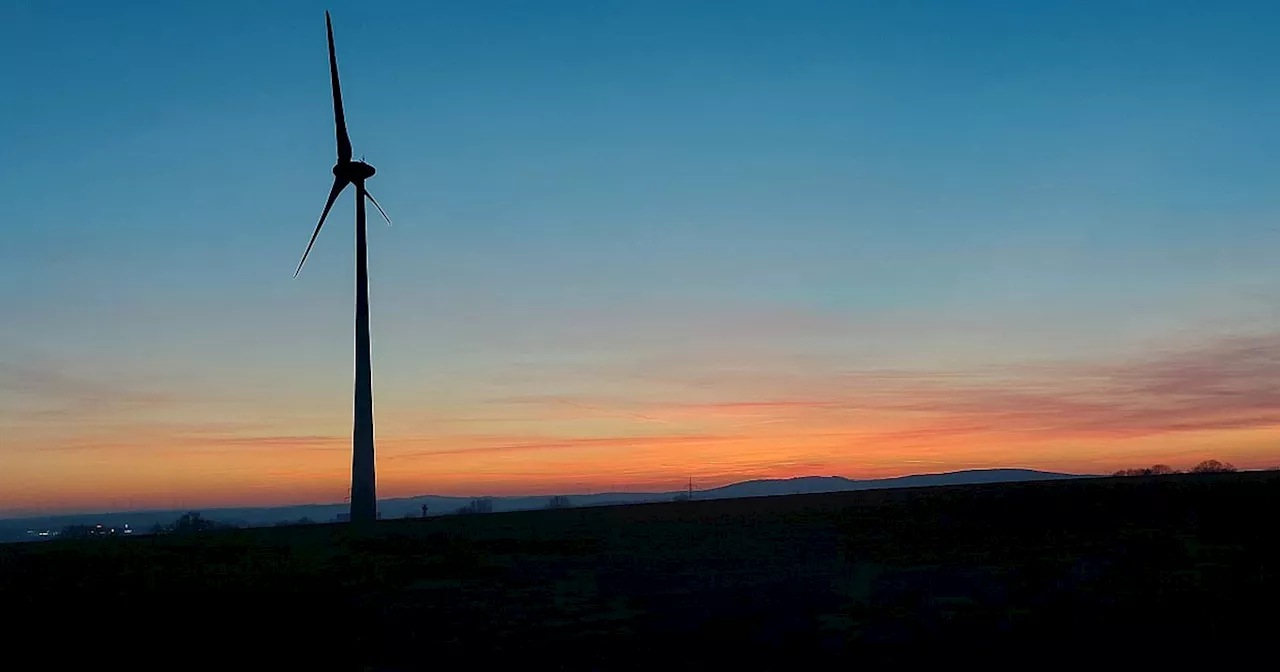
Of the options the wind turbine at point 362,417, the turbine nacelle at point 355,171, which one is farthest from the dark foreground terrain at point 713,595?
the turbine nacelle at point 355,171

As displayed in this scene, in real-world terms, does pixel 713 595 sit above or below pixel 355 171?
below

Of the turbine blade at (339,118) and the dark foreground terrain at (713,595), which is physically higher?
the turbine blade at (339,118)

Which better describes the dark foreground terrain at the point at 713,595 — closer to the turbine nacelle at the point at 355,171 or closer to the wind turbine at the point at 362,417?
the wind turbine at the point at 362,417

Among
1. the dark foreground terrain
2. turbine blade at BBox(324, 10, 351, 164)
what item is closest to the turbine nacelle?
turbine blade at BBox(324, 10, 351, 164)

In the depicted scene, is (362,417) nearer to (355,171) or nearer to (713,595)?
(355,171)

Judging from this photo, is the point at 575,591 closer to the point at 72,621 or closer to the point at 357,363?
the point at 72,621

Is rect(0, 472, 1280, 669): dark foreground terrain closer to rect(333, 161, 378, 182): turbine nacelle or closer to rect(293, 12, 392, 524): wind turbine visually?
rect(293, 12, 392, 524): wind turbine

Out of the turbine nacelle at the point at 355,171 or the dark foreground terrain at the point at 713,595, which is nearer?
the dark foreground terrain at the point at 713,595

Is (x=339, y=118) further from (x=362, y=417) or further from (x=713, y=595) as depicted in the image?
(x=713, y=595)

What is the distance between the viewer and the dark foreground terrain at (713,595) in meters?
19.6

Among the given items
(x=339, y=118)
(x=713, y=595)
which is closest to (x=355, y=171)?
(x=339, y=118)

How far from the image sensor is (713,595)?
26.2 meters

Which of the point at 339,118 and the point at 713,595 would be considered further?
the point at 339,118

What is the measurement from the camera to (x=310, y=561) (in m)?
36.0
